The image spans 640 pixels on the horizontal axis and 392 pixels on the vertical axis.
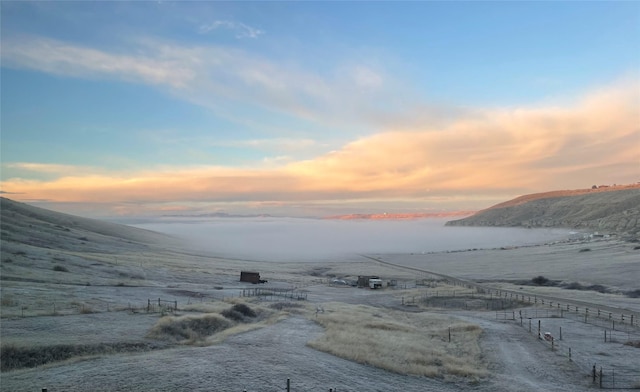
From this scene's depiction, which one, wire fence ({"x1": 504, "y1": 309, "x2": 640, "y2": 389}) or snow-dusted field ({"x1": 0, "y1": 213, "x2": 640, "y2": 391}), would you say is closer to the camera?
snow-dusted field ({"x1": 0, "y1": 213, "x2": 640, "y2": 391})

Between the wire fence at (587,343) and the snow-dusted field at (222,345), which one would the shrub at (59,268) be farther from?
the wire fence at (587,343)

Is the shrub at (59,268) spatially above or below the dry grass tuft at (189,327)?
above

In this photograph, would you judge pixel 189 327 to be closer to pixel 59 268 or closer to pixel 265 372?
pixel 265 372

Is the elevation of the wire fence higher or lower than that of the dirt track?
lower

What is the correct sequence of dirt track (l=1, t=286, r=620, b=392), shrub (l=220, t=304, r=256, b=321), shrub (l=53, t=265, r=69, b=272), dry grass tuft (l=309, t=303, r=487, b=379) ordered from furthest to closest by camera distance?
1. shrub (l=53, t=265, r=69, b=272)
2. shrub (l=220, t=304, r=256, b=321)
3. dry grass tuft (l=309, t=303, r=487, b=379)
4. dirt track (l=1, t=286, r=620, b=392)

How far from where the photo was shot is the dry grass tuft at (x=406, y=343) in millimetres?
27250

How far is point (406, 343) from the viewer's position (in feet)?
109

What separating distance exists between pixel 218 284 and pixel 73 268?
20314 mm

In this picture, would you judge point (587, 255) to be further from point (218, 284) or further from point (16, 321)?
point (16, 321)

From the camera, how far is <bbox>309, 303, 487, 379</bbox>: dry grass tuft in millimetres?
27250

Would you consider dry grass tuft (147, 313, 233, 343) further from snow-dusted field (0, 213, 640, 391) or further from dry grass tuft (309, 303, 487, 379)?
dry grass tuft (309, 303, 487, 379)

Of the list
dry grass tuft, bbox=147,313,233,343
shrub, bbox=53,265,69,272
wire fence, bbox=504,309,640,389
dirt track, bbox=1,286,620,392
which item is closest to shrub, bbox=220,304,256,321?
dry grass tuft, bbox=147,313,233,343

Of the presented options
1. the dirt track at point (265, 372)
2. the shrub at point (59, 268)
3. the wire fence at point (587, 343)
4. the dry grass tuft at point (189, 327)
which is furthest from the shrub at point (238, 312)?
the shrub at point (59, 268)

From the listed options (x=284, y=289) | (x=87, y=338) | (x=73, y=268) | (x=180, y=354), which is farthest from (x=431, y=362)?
(x=73, y=268)
